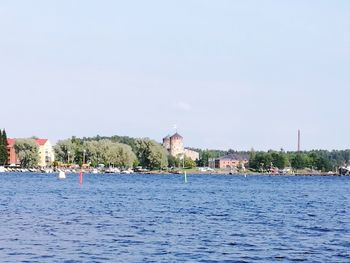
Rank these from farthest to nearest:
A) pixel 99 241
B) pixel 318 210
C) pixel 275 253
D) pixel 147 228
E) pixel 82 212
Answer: pixel 318 210, pixel 82 212, pixel 147 228, pixel 99 241, pixel 275 253

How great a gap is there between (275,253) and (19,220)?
1944 cm

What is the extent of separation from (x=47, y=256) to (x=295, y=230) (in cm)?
1783

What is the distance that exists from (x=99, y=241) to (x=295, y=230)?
1312cm

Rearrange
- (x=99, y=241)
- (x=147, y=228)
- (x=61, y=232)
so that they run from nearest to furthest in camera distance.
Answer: (x=99, y=241) < (x=61, y=232) < (x=147, y=228)

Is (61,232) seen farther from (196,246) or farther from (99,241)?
(196,246)

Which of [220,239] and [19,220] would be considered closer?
[220,239]

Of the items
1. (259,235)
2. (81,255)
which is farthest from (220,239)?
(81,255)

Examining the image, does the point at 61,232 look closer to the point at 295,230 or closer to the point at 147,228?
the point at 147,228

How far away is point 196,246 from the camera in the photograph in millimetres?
37000

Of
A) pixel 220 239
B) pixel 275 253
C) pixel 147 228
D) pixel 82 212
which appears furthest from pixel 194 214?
pixel 275 253

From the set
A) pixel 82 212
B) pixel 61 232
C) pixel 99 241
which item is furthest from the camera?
pixel 82 212

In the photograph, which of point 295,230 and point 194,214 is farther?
point 194,214

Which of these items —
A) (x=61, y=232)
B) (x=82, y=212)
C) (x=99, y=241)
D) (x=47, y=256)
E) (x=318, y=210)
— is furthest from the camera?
(x=318, y=210)

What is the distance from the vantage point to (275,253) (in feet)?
115
